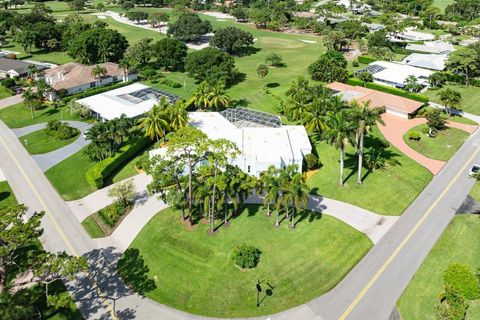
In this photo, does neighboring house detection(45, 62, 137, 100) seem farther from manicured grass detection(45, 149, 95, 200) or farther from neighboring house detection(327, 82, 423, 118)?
neighboring house detection(327, 82, 423, 118)

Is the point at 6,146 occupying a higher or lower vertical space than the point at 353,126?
lower

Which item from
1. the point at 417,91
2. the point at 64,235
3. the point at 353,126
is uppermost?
the point at 353,126

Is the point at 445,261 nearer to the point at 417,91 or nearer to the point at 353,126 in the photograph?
the point at 353,126

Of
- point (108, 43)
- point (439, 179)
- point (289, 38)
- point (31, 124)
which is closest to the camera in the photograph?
point (439, 179)

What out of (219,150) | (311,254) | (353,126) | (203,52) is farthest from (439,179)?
(203,52)

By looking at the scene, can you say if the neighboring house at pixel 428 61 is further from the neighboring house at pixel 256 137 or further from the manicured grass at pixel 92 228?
the manicured grass at pixel 92 228

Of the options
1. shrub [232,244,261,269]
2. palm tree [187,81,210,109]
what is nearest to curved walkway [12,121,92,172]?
palm tree [187,81,210,109]
